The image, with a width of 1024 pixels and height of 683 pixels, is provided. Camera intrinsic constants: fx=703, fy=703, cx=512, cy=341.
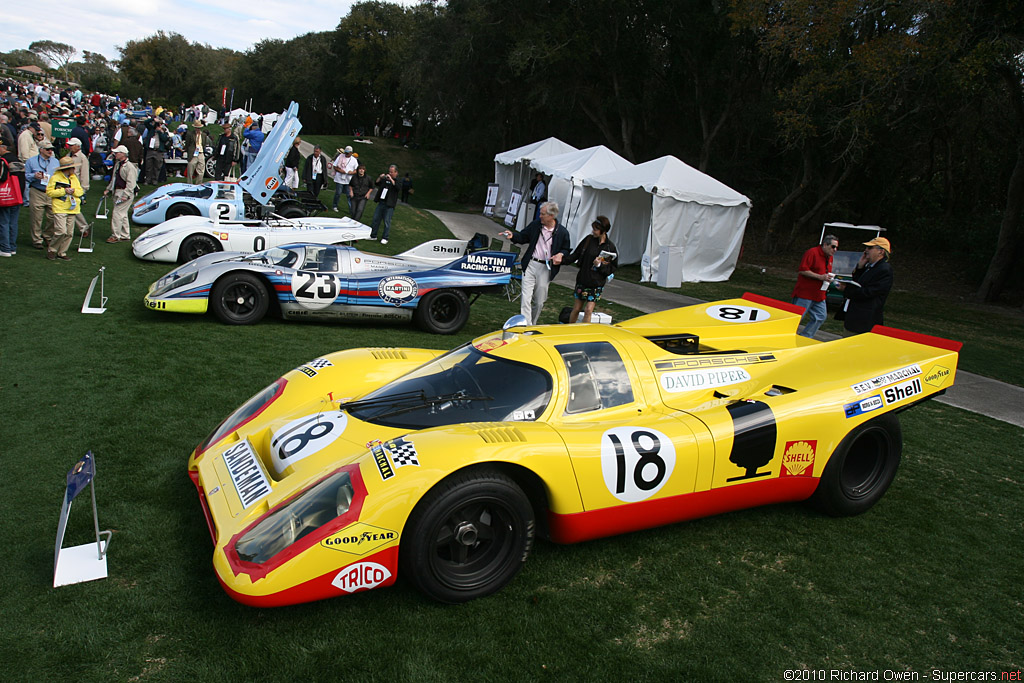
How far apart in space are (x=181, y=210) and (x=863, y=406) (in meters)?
13.1

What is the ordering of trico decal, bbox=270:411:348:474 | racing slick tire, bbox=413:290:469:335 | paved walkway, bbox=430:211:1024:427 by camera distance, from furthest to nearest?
racing slick tire, bbox=413:290:469:335 → paved walkway, bbox=430:211:1024:427 → trico decal, bbox=270:411:348:474

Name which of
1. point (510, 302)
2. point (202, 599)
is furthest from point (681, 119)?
point (202, 599)

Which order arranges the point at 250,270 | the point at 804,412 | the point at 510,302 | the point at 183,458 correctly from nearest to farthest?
the point at 804,412 < the point at 183,458 < the point at 250,270 < the point at 510,302

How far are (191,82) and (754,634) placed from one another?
300 feet

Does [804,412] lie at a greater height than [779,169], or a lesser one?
lesser

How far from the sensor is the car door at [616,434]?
12.4 ft

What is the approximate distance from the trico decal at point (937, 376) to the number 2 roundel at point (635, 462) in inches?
91.1

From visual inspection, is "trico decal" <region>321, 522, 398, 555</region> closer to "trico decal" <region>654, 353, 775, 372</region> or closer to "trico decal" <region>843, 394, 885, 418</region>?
"trico decal" <region>654, 353, 775, 372</region>

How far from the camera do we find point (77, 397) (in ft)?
19.4

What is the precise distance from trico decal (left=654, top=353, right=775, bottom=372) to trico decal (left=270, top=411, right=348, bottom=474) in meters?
2.09

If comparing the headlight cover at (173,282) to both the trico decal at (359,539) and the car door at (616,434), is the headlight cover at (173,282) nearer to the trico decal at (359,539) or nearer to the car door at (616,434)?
the car door at (616,434)

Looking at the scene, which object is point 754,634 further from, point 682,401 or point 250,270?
point 250,270

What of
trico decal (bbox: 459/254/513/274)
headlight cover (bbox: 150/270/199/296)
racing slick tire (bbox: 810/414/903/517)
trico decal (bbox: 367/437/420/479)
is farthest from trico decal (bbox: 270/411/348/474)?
trico decal (bbox: 459/254/513/274)

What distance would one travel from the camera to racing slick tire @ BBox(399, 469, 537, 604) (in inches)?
131
